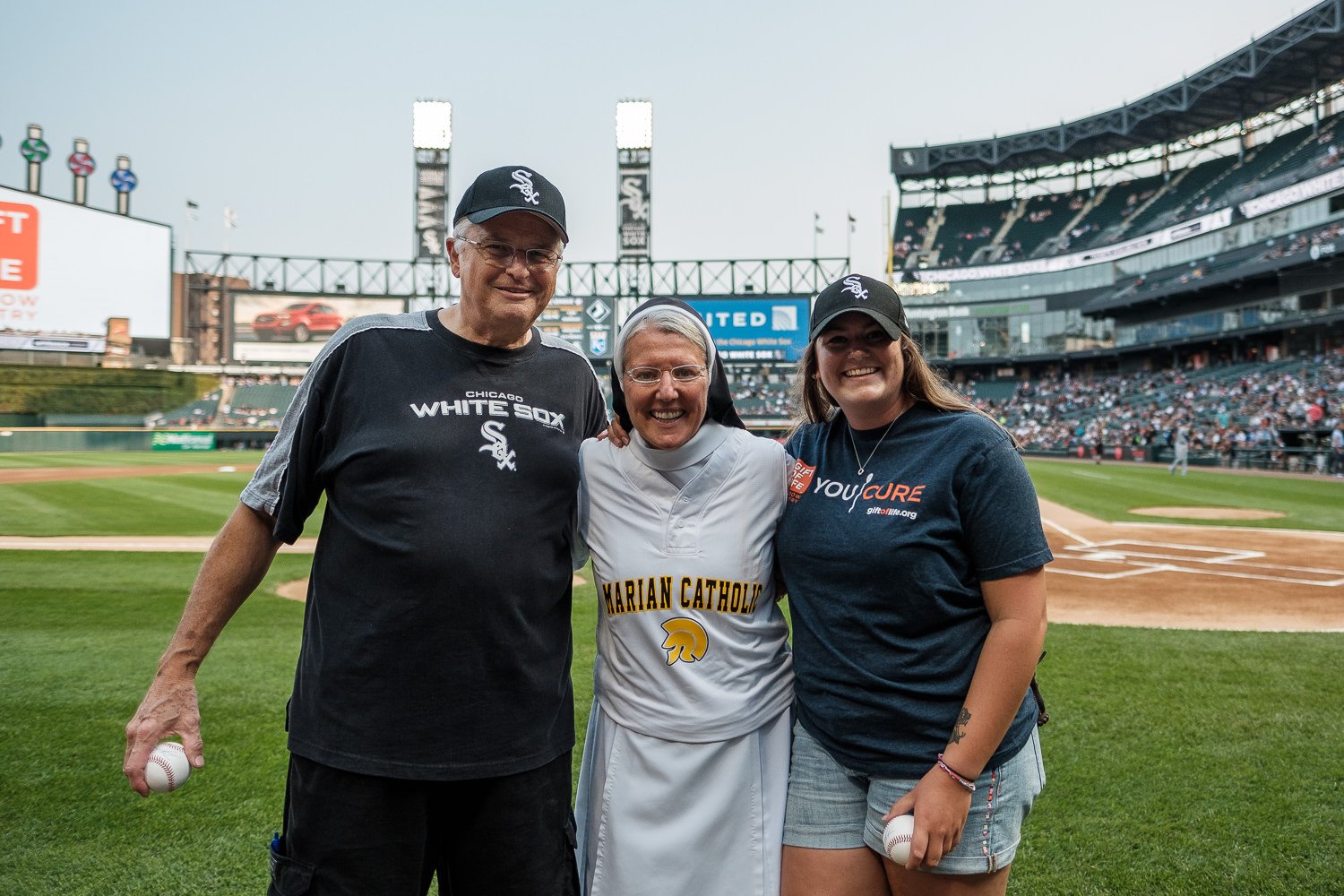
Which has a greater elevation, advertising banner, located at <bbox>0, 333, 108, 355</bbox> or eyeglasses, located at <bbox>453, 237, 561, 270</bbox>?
advertising banner, located at <bbox>0, 333, 108, 355</bbox>

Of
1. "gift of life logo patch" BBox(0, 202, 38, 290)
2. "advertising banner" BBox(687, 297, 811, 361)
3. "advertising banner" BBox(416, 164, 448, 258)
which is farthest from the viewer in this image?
"gift of life logo patch" BBox(0, 202, 38, 290)

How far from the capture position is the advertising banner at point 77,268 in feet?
141

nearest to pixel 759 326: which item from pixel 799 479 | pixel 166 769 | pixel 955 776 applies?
pixel 799 479

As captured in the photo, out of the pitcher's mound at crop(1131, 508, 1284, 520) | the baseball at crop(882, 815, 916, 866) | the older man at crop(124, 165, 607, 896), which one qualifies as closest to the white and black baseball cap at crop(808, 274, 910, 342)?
the older man at crop(124, 165, 607, 896)

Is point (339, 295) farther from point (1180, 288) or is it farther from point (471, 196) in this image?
point (471, 196)

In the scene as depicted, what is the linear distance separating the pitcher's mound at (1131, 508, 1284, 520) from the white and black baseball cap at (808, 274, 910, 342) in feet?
51.6

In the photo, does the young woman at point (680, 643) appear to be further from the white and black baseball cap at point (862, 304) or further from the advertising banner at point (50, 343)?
the advertising banner at point (50, 343)

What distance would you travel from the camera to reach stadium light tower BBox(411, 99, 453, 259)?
4206 centimetres

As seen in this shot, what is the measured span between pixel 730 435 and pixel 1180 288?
50024mm

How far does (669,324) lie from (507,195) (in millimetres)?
537

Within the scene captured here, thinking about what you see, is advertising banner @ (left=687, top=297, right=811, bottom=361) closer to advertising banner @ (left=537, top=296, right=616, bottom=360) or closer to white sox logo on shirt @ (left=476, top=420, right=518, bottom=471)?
advertising banner @ (left=537, top=296, right=616, bottom=360)

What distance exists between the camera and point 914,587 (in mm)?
2037

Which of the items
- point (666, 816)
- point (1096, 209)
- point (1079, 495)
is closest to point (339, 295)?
point (1079, 495)

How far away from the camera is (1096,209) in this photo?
57219 millimetres
